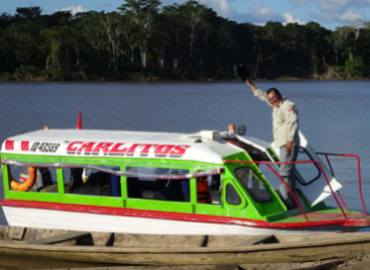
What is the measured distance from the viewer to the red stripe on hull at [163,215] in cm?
907

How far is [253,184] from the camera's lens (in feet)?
31.0

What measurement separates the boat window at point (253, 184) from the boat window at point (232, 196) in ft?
0.76

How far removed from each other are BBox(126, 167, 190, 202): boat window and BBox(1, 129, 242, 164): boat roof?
0.71 ft

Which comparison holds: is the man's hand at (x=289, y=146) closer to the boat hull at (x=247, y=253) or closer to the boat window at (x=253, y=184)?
the boat window at (x=253, y=184)

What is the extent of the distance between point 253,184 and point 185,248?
5.27 feet

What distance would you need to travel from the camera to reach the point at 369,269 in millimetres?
6957

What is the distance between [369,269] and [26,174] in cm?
600

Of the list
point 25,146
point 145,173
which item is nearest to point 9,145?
point 25,146

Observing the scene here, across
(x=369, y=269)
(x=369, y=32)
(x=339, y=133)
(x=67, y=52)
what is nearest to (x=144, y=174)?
(x=369, y=269)

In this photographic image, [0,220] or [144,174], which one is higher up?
[144,174]

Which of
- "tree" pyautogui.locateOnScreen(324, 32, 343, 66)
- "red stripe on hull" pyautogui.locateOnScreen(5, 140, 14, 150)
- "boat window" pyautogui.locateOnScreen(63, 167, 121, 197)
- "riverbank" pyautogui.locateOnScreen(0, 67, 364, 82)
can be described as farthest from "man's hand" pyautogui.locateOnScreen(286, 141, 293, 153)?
"tree" pyautogui.locateOnScreen(324, 32, 343, 66)

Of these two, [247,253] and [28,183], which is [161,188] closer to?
[247,253]

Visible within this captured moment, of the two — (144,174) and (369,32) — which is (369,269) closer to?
(144,174)

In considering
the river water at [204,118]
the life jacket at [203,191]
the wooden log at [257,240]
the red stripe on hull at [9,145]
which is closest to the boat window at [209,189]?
the life jacket at [203,191]
